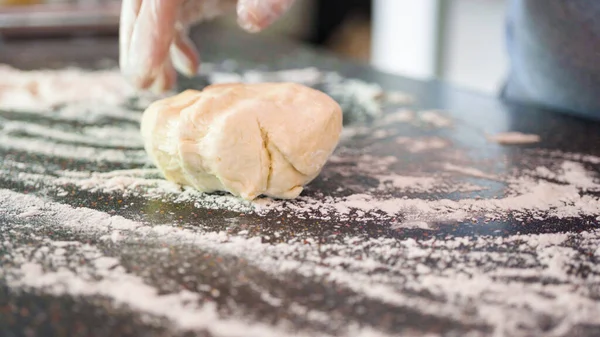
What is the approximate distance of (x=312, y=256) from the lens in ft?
2.54

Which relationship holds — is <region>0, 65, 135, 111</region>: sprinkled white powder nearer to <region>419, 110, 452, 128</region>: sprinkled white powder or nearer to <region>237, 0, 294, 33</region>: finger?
<region>237, 0, 294, 33</region>: finger

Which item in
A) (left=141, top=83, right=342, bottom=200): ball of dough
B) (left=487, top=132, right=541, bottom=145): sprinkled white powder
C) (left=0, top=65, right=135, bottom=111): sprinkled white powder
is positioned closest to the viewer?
(left=141, top=83, right=342, bottom=200): ball of dough

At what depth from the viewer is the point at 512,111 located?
4.96 feet

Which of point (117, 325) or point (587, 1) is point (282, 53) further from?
point (117, 325)

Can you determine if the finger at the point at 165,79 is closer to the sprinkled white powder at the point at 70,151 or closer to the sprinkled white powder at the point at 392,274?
the sprinkled white powder at the point at 70,151

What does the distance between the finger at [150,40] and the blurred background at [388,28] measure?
1515 millimetres

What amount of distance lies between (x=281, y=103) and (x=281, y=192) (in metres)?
0.14

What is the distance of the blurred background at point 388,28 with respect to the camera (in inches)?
96.6

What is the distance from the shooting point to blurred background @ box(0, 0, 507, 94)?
2453 mm

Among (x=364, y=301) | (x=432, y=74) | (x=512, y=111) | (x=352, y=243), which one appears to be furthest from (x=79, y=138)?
(x=432, y=74)

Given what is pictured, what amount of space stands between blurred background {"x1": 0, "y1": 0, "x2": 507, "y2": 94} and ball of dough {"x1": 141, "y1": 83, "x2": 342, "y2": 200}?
1.62m

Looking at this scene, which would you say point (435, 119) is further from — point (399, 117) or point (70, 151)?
point (70, 151)

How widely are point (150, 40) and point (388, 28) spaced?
300 centimetres

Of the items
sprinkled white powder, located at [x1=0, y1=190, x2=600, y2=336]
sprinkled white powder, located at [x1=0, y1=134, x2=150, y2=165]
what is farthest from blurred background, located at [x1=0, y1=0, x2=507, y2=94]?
sprinkled white powder, located at [x1=0, y1=190, x2=600, y2=336]
